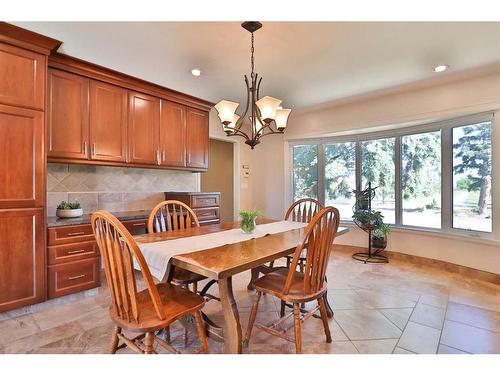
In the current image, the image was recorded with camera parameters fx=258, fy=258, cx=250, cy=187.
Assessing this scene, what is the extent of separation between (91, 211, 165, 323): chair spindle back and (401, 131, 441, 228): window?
3958mm

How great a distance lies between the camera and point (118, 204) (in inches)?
133

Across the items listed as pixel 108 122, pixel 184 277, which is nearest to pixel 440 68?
pixel 184 277

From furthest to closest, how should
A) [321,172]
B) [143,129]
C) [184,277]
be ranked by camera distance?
[321,172] < [143,129] < [184,277]

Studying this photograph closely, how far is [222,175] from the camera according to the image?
5465 mm

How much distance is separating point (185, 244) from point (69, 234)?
1471 millimetres

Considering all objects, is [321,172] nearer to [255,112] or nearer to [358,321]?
[255,112]

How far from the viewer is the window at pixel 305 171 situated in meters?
4.89

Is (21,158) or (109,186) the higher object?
(21,158)

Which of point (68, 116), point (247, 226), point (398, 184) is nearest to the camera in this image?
point (247, 226)

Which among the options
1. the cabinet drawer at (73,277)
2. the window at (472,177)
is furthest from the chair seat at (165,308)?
the window at (472,177)

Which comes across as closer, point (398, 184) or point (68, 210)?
point (68, 210)

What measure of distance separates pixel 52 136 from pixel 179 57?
4.86ft

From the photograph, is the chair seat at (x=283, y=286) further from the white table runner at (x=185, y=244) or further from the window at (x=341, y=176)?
the window at (x=341, y=176)
